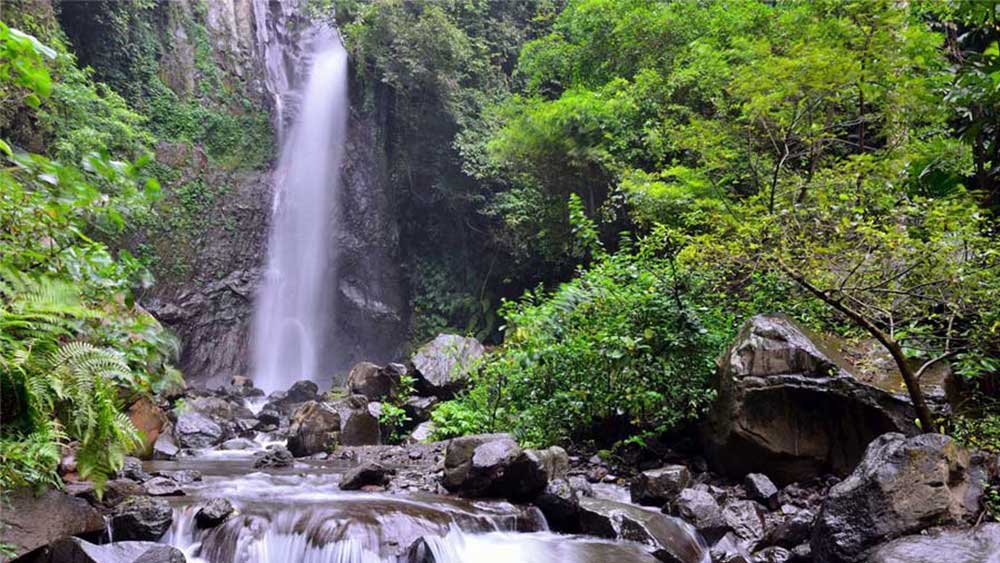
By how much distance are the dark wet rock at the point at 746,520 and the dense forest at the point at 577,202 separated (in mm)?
1392

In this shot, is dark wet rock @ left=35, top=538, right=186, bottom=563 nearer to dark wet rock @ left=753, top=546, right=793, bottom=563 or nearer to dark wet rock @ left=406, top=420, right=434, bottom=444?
dark wet rock @ left=753, top=546, right=793, bottom=563

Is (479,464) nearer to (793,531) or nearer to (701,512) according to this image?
(701,512)

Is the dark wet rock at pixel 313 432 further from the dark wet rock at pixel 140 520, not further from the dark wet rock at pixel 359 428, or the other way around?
the dark wet rock at pixel 140 520

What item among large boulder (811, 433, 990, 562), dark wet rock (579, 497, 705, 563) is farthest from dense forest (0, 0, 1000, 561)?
dark wet rock (579, 497, 705, 563)

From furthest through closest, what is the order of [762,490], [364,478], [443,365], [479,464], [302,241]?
1. [302,241]
2. [443,365]
3. [364,478]
4. [479,464]
5. [762,490]

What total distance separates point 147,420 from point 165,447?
1.39 meters

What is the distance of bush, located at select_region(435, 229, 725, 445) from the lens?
22.8ft

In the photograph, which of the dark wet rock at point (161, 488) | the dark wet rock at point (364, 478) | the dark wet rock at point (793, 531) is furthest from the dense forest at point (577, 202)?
the dark wet rock at point (364, 478)

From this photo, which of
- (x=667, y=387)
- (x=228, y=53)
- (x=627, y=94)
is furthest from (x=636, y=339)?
(x=228, y=53)

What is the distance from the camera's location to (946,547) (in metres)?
3.68

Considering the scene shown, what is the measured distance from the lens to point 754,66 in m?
7.80

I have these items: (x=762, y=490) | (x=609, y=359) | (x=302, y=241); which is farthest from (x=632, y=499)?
(x=302, y=241)

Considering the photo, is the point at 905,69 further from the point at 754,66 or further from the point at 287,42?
the point at 287,42

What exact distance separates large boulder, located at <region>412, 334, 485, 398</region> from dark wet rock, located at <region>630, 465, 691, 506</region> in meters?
5.61
